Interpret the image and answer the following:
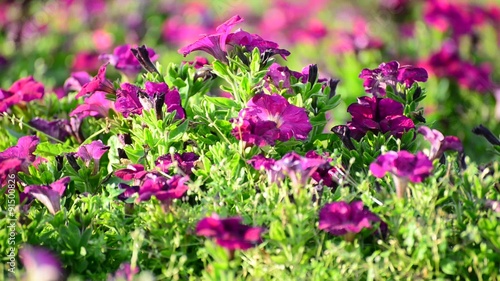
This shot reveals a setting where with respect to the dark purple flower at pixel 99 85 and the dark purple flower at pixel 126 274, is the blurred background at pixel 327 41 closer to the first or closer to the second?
the dark purple flower at pixel 99 85

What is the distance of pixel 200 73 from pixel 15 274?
36.5 inches

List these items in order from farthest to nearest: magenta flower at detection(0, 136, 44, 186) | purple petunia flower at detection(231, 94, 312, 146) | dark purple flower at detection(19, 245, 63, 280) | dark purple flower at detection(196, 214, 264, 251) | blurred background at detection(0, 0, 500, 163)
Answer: blurred background at detection(0, 0, 500, 163)
magenta flower at detection(0, 136, 44, 186)
purple petunia flower at detection(231, 94, 312, 146)
dark purple flower at detection(196, 214, 264, 251)
dark purple flower at detection(19, 245, 63, 280)

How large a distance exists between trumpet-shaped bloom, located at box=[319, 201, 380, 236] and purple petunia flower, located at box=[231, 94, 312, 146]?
0.33 metres

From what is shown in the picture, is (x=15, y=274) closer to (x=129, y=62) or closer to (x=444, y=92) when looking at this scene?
(x=129, y=62)

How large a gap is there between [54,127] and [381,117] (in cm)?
117

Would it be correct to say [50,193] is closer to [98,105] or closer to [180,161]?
[180,161]

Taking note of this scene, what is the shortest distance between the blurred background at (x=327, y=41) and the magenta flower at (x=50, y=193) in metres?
1.91

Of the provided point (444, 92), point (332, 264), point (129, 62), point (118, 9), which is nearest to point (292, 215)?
point (332, 264)

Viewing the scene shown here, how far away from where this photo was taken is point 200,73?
→ 8.19ft

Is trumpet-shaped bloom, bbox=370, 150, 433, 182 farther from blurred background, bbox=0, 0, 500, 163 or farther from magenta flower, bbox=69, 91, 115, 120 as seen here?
blurred background, bbox=0, 0, 500, 163

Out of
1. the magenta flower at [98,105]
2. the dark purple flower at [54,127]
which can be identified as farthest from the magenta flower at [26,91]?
the magenta flower at [98,105]

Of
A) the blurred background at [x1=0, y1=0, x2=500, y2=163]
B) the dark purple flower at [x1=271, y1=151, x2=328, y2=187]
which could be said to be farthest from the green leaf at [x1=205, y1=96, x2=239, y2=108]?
the blurred background at [x1=0, y1=0, x2=500, y2=163]

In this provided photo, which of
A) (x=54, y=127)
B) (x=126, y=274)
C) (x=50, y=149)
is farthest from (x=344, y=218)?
(x=54, y=127)

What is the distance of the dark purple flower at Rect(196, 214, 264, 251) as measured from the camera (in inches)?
67.6
